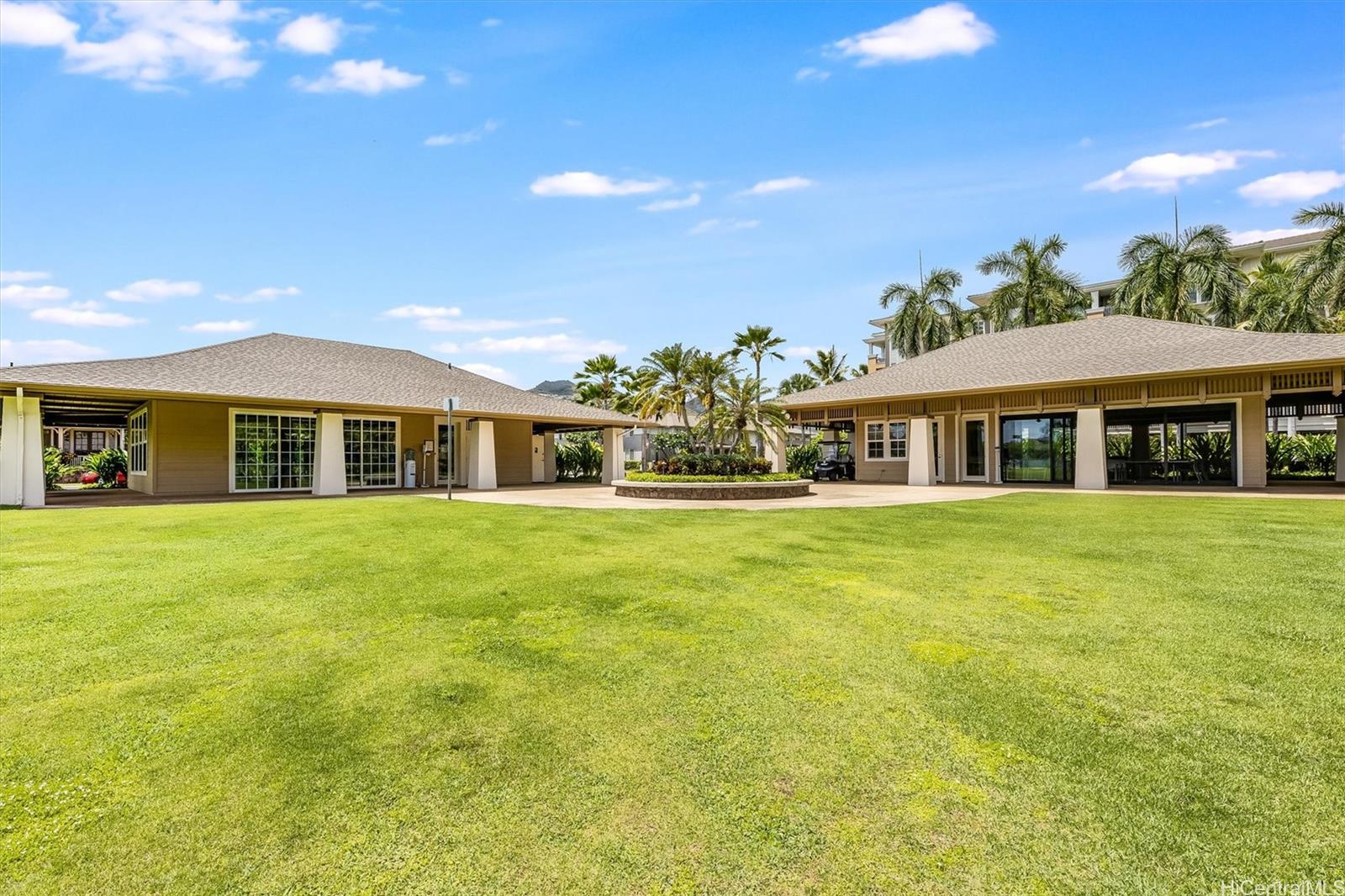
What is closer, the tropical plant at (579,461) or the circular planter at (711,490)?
the circular planter at (711,490)

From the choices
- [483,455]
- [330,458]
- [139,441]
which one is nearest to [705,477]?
[483,455]

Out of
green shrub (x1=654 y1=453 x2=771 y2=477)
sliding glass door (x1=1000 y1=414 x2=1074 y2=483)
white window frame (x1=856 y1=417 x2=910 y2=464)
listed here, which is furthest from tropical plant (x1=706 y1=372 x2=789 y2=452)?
sliding glass door (x1=1000 y1=414 x2=1074 y2=483)

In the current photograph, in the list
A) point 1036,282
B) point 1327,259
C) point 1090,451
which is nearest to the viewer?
point 1090,451

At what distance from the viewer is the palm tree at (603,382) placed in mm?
42812

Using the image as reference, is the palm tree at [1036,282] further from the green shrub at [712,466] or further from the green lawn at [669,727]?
the green lawn at [669,727]

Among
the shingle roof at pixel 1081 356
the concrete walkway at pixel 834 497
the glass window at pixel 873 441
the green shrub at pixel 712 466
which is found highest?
the shingle roof at pixel 1081 356

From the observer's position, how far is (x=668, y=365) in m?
26.6

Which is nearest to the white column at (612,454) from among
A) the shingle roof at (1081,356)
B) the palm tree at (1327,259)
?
the shingle roof at (1081,356)

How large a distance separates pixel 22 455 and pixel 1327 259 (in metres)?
42.9

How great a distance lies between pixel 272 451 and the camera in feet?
66.6

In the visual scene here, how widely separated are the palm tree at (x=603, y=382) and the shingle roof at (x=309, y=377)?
52.0 ft

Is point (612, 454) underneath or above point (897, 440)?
underneath

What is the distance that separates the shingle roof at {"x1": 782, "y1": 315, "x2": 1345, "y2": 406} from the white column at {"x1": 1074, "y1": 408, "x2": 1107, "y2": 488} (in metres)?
1.42

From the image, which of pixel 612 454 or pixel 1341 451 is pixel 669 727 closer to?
pixel 612 454
